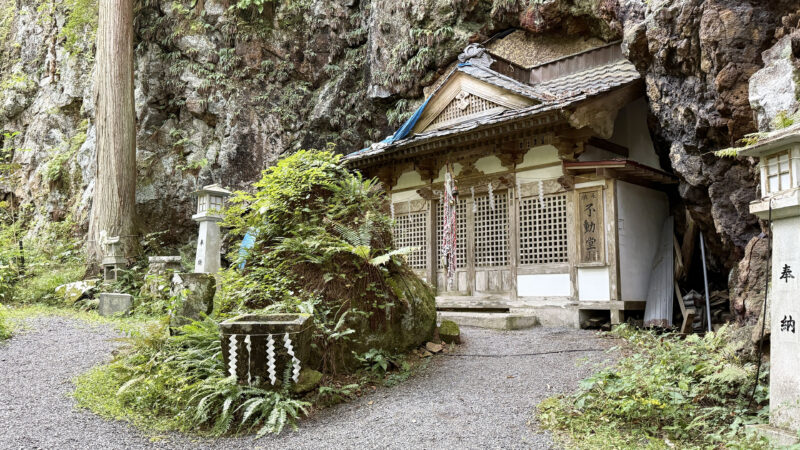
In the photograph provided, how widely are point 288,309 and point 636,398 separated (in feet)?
12.3

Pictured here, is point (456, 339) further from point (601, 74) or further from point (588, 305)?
point (601, 74)

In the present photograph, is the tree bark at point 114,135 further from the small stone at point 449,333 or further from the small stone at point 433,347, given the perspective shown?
the small stone at point 433,347

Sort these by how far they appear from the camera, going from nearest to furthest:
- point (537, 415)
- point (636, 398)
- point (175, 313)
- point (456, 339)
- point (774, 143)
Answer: point (774, 143) < point (636, 398) < point (537, 415) < point (175, 313) < point (456, 339)

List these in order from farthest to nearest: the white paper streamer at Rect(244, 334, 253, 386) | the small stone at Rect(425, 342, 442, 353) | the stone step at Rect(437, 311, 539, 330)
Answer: the stone step at Rect(437, 311, 539, 330)
the small stone at Rect(425, 342, 442, 353)
the white paper streamer at Rect(244, 334, 253, 386)

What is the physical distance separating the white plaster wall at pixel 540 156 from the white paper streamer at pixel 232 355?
25.3 feet

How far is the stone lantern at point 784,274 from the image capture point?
3561 millimetres

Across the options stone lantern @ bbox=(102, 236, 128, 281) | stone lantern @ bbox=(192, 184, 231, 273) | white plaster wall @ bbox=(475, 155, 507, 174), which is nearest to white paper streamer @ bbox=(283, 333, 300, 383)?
Result: stone lantern @ bbox=(192, 184, 231, 273)

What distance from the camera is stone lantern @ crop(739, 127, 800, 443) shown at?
3.56 metres

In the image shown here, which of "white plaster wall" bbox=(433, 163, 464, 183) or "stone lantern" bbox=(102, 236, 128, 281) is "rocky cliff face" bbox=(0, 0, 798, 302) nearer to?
"stone lantern" bbox=(102, 236, 128, 281)

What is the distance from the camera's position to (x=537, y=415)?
4762 millimetres

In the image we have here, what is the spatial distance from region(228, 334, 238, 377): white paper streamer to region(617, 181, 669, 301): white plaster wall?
7446 mm

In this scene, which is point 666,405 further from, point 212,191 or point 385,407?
point 212,191

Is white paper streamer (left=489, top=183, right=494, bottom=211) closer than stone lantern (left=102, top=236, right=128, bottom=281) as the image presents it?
Yes

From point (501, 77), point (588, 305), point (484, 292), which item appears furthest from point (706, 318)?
point (501, 77)
